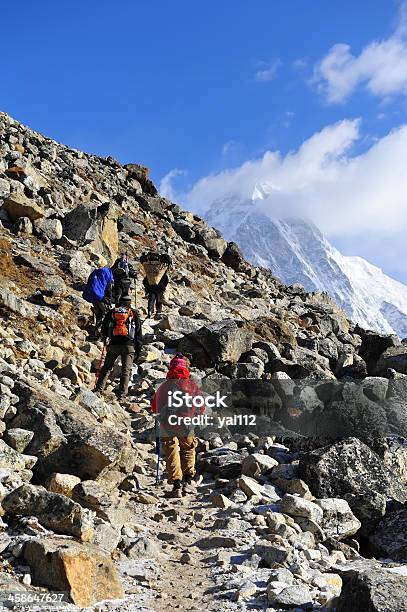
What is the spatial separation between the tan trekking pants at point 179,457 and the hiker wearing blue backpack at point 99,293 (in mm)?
6792

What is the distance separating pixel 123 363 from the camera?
40.4 feet

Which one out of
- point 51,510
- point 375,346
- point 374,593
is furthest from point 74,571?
point 375,346

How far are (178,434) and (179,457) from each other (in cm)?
37

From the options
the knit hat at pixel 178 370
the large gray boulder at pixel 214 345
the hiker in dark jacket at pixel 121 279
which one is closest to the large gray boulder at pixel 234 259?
the hiker in dark jacket at pixel 121 279

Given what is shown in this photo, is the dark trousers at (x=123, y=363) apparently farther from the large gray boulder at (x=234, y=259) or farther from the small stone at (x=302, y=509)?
the large gray boulder at (x=234, y=259)

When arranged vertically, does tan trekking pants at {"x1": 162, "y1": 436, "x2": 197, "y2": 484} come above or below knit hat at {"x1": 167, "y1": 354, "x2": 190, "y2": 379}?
below

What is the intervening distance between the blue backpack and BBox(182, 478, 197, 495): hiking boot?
23.7 feet

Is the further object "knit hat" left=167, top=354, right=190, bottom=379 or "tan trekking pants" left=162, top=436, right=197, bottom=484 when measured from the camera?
"knit hat" left=167, top=354, right=190, bottom=379

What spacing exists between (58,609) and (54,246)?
1812 cm

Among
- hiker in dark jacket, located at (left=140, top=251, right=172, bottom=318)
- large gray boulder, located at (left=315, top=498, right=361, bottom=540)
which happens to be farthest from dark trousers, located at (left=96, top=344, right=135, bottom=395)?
hiker in dark jacket, located at (left=140, top=251, right=172, bottom=318)

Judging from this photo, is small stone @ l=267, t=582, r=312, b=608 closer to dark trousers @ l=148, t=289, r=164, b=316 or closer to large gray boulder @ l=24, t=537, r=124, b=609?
large gray boulder @ l=24, t=537, r=124, b=609

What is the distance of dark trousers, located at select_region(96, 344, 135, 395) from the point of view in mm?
12078

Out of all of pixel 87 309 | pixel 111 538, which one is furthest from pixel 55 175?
pixel 111 538

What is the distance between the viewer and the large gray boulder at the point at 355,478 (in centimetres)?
833
